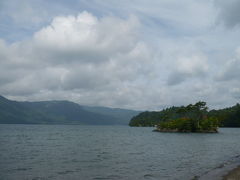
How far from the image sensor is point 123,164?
5181 cm

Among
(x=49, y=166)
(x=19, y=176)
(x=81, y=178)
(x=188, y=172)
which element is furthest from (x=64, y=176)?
(x=188, y=172)

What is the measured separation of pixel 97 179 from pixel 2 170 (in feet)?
48.5

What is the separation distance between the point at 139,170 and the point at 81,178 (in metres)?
10.6

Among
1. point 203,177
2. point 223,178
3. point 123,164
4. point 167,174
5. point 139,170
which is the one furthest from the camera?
point 123,164

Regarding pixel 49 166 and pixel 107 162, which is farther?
A: pixel 107 162

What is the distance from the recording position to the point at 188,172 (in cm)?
4453

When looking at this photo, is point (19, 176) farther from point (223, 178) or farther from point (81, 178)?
point (223, 178)

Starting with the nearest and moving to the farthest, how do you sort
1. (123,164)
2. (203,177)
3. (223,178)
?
(223,178) → (203,177) → (123,164)

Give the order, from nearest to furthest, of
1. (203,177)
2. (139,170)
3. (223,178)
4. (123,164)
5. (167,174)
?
(223,178) → (203,177) → (167,174) → (139,170) → (123,164)

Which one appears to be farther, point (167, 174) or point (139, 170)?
point (139, 170)

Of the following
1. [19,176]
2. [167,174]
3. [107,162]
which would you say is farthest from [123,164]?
[19,176]

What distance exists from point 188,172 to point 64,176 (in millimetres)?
17981

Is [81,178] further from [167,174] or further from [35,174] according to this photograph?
[167,174]

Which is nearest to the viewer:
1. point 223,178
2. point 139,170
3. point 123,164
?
point 223,178
